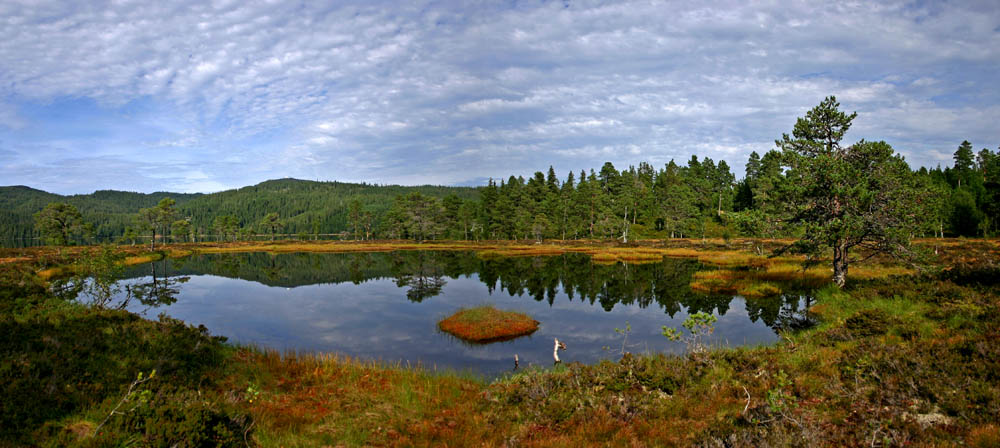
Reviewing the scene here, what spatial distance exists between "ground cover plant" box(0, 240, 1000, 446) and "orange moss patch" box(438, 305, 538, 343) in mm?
8980

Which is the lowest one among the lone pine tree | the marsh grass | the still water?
the still water

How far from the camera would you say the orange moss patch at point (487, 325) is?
2586 cm

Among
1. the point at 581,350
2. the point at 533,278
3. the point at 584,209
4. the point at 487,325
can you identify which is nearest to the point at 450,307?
the point at 487,325

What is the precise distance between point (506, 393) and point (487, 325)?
578 inches

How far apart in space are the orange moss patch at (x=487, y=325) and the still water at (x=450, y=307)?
0.97 metres

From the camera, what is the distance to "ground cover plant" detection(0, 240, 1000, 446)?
8.10 meters

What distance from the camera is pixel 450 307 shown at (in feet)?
115

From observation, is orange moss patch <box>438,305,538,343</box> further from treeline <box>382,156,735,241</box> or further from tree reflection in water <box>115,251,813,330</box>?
treeline <box>382,156,735,241</box>

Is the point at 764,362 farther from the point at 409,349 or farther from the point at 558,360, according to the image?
the point at 409,349

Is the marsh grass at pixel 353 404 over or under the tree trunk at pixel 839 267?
under

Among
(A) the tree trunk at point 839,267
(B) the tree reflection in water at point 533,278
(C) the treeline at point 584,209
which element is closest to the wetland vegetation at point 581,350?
(A) the tree trunk at point 839,267

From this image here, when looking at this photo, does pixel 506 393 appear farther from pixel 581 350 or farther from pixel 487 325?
pixel 487 325

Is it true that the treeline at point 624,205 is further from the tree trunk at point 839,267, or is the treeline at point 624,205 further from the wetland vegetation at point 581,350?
the tree trunk at point 839,267

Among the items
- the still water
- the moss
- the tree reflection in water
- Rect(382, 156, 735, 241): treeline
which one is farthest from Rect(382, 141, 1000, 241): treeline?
the moss
